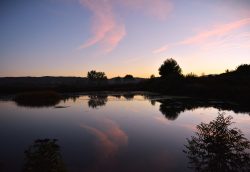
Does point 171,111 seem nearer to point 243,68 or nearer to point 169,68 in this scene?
point 243,68

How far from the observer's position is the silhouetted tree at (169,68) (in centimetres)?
8694

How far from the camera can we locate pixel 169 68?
87125 mm

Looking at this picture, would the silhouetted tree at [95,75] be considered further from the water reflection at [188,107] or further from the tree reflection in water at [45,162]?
the tree reflection in water at [45,162]

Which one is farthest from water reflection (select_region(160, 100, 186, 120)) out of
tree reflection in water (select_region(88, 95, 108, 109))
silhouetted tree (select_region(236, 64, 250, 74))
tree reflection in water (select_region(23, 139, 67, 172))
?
silhouetted tree (select_region(236, 64, 250, 74))

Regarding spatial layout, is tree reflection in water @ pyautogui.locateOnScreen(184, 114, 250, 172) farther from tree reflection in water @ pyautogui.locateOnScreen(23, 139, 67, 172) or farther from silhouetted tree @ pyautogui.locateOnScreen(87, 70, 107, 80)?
silhouetted tree @ pyautogui.locateOnScreen(87, 70, 107, 80)

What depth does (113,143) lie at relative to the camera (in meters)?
14.2

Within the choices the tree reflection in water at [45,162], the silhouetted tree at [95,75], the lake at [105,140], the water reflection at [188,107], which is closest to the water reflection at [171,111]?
the water reflection at [188,107]

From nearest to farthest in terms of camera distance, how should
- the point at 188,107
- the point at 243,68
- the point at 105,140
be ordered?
the point at 105,140 < the point at 188,107 < the point at 243,68

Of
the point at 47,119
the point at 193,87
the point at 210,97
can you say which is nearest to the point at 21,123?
the point at 47,119

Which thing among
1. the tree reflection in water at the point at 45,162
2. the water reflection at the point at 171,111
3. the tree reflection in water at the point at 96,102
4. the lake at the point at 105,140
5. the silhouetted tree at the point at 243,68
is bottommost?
the lake at the point at 105,140

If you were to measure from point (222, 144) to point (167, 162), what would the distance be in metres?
2.47

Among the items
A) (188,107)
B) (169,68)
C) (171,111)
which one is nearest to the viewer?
(171,111)

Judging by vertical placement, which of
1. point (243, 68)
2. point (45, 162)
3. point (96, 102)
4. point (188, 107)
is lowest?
point (188, 107)

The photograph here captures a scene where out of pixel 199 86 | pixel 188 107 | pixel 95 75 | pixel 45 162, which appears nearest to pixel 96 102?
pixel 188 107
